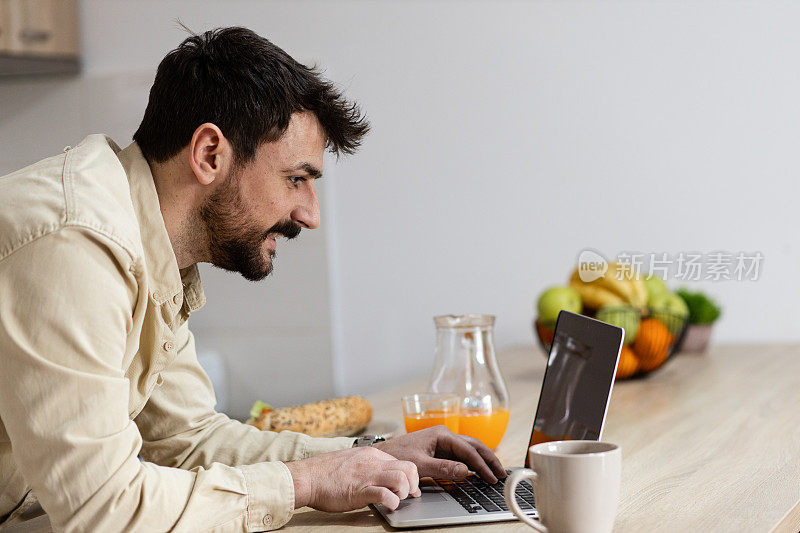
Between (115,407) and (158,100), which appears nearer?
(115,407)

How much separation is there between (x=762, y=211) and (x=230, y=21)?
1.67m

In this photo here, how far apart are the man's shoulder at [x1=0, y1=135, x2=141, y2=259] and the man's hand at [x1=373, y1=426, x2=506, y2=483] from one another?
42 centimetres

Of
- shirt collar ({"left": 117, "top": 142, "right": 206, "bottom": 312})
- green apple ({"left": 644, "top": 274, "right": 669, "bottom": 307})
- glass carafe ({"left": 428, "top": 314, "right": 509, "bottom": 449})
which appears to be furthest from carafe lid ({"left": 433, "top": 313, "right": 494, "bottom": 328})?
green apple ({"left": 644, "top": 274, "right": 669, "bottom": 307})

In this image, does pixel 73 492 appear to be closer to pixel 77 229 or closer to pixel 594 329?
pixel 77 229

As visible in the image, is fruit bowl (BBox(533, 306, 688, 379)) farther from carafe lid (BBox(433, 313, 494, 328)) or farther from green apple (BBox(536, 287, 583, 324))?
carafe lid (BBox(433, 313, 494, 328))

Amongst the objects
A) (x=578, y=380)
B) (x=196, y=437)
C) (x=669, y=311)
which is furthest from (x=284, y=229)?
(x=669, y=311)

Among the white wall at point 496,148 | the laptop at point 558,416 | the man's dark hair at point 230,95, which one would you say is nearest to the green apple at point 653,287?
the white wall at point 496,148

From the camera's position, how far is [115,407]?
2.79 feet

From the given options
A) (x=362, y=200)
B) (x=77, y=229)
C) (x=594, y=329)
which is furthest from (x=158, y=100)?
(x=362, y=200)

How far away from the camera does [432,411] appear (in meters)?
1.27

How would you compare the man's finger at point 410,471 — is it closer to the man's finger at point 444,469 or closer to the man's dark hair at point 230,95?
the man's finger at point 444,469

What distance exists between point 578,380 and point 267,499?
0.41 m

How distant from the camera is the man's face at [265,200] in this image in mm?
1141

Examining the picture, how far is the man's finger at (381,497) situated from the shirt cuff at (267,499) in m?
0.08
